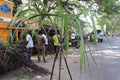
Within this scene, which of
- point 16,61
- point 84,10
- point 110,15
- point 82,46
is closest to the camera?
point 82,46

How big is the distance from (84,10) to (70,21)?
225 millimetres

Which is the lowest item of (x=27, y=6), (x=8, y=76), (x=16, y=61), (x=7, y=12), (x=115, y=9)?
(x=8, y=76)

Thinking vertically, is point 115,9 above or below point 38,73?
above

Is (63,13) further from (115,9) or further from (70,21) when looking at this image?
(115,9)

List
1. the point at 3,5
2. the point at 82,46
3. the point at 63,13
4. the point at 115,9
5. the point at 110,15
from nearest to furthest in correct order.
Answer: the point at 82,46 < the point at 63,13 < the point at 3,5 < the point at 115,9 < the point at 110,15

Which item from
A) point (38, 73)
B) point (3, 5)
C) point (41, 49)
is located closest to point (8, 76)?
point (38, 73)

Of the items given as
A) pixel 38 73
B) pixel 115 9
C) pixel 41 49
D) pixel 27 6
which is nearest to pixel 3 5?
pixel 41 49

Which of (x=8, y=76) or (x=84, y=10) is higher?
(x=84, y=10)

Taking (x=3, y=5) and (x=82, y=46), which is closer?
(x=82, y=46)

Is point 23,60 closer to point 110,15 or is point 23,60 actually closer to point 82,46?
point 82,46

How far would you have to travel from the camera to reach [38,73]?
293 inches

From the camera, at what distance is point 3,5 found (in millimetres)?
11211

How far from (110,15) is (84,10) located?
23569mm

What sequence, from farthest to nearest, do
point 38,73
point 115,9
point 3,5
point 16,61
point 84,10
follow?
point 115,9
point 3,5
point 16,61
point 38,73
point 84,10
